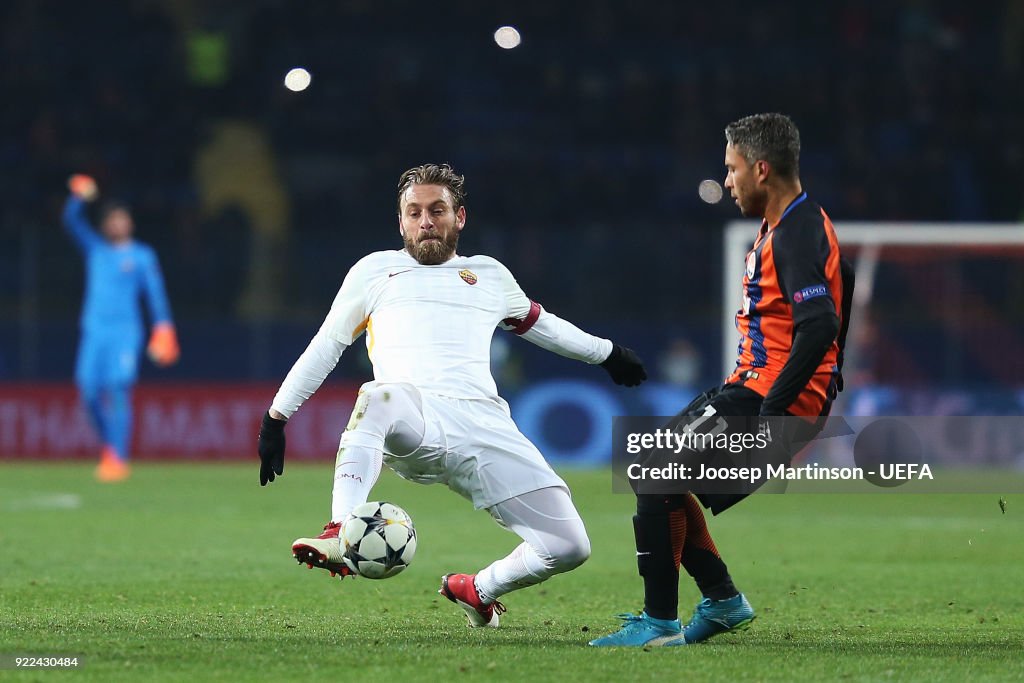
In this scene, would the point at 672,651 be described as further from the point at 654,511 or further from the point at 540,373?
the point at 540,373

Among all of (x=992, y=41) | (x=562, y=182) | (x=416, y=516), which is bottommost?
(x=416, y=516)

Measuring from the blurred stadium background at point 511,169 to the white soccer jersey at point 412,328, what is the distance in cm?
1146

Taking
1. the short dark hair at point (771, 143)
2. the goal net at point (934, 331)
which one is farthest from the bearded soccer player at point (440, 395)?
the goal net at point (934, 331)

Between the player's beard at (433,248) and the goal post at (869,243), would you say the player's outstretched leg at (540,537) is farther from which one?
the goal post at (869,243)

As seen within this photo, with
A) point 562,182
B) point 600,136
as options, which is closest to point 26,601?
point 562,182

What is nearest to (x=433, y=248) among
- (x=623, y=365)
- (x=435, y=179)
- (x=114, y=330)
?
(x=435, y=179)

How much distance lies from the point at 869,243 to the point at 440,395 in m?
12.0

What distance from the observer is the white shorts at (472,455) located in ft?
18.0

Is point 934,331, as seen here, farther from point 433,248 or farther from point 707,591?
point 433,248

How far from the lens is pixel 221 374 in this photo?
1797cm

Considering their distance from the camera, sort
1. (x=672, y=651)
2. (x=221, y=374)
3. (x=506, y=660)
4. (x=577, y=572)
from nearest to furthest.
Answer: (x=506, y=660)
(x=672, y=651)
(x=577, y=572)
(x=221, y=374)

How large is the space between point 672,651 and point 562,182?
16466mm

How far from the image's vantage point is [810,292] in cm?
507

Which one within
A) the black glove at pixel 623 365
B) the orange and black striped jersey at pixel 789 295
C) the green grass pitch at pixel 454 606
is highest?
the orange and black striped jersey at pixel 789 295
